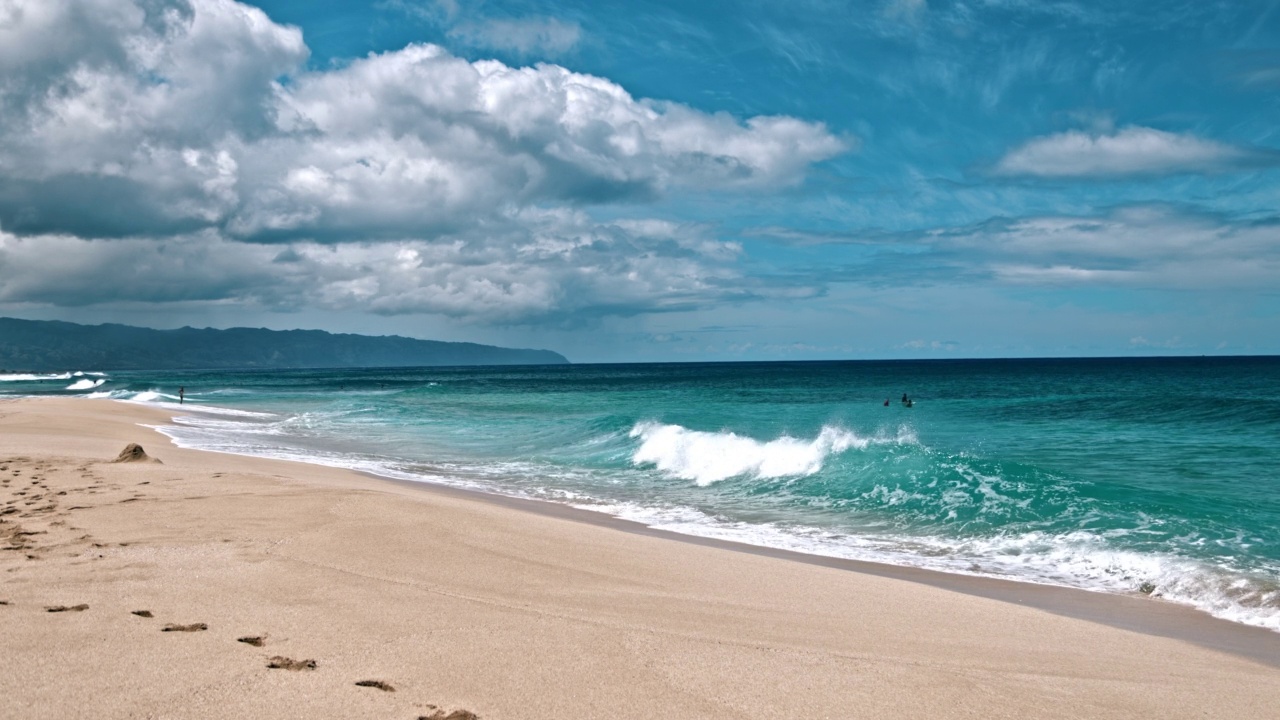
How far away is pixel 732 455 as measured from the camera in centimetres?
1948

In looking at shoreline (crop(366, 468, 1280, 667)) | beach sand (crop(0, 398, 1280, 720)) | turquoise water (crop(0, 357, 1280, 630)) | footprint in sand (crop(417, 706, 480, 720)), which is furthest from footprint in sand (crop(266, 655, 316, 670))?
turquoise water (crop(0, 357, 1280, 630))

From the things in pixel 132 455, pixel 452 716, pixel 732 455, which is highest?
pixel 452 716

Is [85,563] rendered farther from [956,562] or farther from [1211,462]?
[1211,462]

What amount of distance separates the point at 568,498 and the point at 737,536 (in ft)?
14.8

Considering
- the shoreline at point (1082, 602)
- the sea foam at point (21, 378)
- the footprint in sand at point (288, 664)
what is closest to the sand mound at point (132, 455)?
the shoreline at point (1082, 602)

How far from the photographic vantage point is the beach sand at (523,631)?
14.0 ft

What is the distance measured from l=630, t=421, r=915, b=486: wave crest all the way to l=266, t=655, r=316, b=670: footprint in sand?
44.5 ft

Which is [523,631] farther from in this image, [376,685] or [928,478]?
[928,478]

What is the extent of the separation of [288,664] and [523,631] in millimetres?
1528

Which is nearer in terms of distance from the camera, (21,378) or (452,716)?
(452,716)

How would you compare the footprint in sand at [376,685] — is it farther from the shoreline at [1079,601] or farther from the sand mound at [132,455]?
the sand mound at [132,455]

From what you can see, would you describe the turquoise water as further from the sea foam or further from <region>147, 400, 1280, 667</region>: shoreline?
the sea foam

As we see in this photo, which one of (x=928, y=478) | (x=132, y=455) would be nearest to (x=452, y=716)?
(x=928, y=478)

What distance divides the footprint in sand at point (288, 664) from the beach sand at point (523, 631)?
0.7 inches
